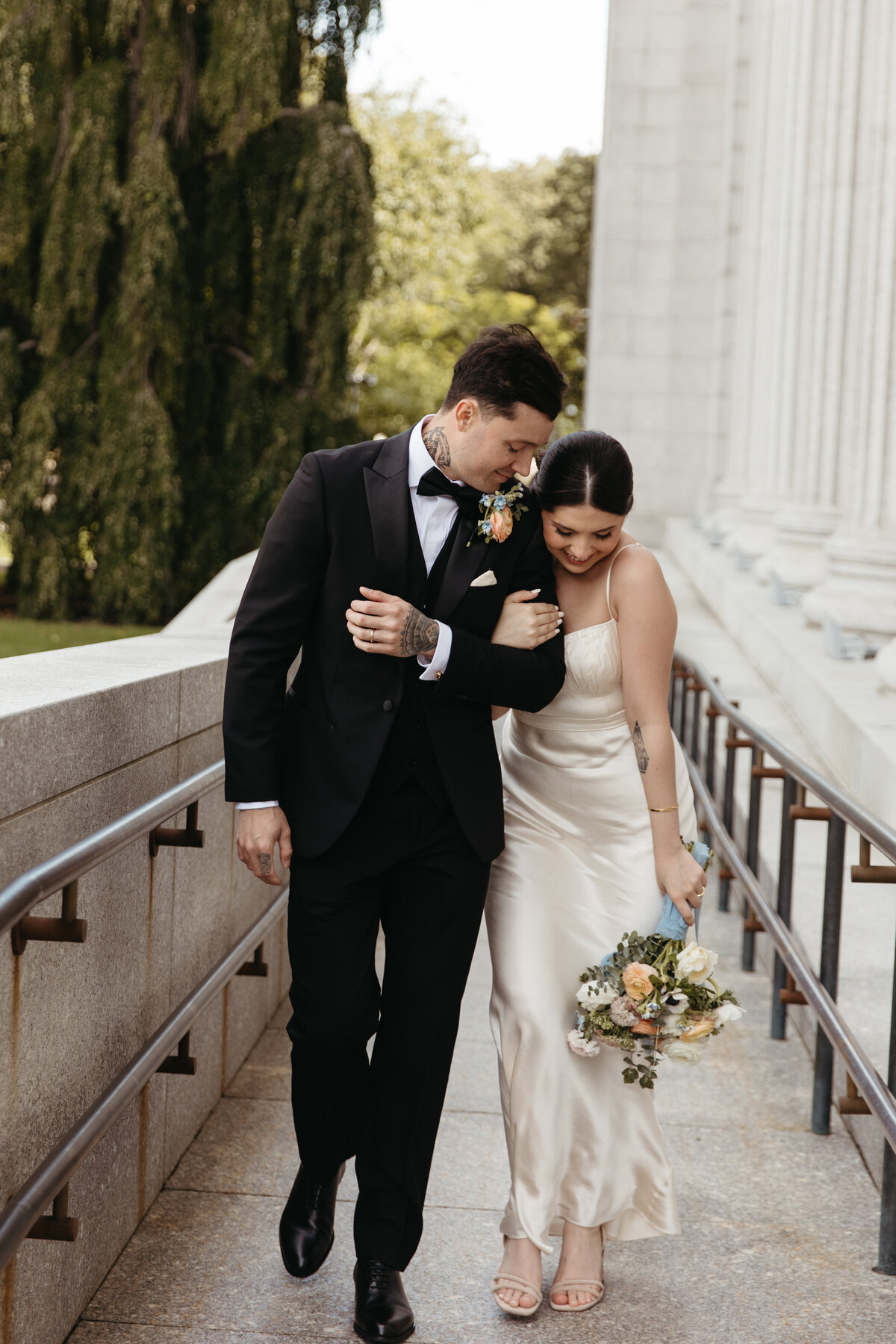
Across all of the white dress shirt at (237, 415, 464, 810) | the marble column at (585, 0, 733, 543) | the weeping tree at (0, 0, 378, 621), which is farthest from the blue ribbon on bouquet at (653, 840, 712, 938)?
the marble column at (585, 0, 733, 543)

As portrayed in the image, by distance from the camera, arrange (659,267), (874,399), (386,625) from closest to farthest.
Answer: (386,625) < (874,399) < (659,267)

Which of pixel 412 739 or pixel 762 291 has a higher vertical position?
pixel 762 291

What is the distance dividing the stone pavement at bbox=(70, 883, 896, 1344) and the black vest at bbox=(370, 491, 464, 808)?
23.8 inches

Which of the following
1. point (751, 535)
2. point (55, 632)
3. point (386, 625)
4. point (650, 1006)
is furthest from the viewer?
point (55, 632)

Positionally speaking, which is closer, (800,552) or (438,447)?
(438,447)

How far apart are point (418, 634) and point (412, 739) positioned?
262mm

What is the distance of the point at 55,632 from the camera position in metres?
18.0

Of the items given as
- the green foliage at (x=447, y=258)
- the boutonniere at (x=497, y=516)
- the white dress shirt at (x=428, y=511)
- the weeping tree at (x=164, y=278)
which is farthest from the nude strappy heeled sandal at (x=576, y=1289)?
the green foliage at (x=447, y=258)

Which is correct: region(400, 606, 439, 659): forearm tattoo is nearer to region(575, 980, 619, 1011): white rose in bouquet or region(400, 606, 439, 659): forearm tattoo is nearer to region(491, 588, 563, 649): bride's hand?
region(491, 588, 563, 649): bride's hand

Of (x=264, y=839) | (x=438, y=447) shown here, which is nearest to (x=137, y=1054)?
(x=264, y=839)

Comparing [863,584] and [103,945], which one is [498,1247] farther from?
[863,584]

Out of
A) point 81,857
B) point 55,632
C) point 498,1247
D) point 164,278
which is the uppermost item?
point 164,278

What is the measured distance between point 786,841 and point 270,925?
64.6 inches

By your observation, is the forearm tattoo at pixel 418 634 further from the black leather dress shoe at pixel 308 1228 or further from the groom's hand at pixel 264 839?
the black leather dress shoe at pixel 308 1228
